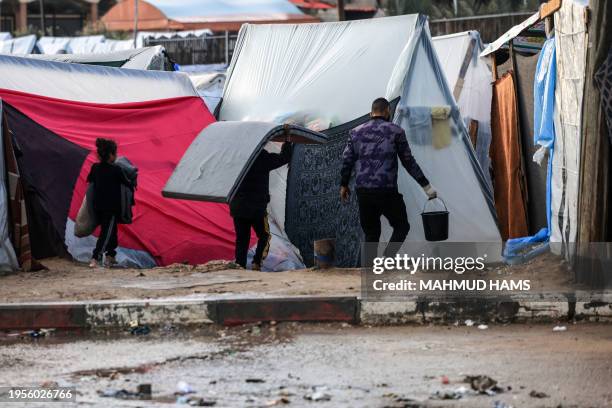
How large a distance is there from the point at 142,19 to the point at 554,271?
37.9 meters

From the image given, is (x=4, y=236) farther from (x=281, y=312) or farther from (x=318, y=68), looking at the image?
(x=318, y=68)

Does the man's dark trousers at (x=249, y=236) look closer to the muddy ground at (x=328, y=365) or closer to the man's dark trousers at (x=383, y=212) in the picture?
the man's dark trousers at (x=383, y=212)

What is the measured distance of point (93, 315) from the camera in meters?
9.75

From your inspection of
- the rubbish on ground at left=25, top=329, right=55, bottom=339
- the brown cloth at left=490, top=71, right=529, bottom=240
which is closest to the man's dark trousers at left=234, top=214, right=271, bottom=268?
the brown cloth at left=490, top=71, right=529, bottom=240

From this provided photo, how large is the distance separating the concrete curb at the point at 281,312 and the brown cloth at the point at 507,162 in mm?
4370

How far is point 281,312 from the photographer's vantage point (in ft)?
31.7

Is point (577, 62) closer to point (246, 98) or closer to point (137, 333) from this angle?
point (137, 333)

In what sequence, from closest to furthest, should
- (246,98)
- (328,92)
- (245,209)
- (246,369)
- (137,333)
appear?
1. (246,369)
2. (137,333)
3. (245,209)
4. (328,92)
5. (246,98)

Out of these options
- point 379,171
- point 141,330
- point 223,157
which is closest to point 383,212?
point 379,171

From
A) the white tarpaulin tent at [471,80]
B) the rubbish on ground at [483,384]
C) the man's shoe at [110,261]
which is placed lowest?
the man's shoe at [110,261]

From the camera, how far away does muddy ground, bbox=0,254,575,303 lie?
10.4m

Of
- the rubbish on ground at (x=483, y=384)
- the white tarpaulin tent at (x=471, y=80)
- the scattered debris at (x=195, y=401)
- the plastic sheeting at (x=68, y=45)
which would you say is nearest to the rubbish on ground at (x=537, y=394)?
the rubbish on ground at (x=483, y=384)

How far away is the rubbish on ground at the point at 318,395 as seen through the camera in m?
6.80

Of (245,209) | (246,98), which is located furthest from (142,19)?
Result: (245,209)
